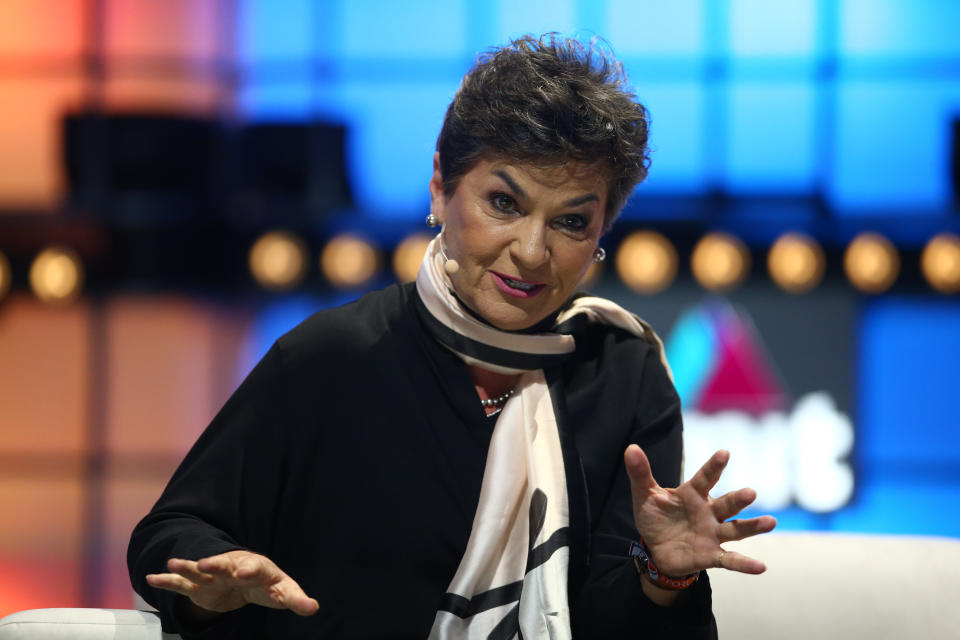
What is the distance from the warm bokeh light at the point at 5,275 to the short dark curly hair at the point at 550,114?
5485mm

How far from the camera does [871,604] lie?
1691 millimetres

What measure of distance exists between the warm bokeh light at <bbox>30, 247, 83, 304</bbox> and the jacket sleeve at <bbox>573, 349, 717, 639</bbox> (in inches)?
211

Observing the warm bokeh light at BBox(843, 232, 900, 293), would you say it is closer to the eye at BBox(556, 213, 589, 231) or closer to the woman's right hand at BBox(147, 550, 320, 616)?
the eye at BBox(556, 213, 589, 231)

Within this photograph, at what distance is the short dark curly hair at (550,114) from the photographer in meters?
1.50

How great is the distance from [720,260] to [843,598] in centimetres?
442

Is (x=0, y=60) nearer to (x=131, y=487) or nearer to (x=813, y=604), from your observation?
(x=131, y=487)

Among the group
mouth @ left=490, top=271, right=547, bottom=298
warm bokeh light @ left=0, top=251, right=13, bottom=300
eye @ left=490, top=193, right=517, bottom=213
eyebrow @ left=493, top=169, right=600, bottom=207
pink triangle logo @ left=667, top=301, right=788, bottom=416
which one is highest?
eyebrow @ left=493, top=169, right=600, bottom=207

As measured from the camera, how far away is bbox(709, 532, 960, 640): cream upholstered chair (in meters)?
1.68

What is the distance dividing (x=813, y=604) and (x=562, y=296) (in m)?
0.66

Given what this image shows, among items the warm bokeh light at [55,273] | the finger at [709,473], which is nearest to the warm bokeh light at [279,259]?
the warm bokeh light at [55,273]

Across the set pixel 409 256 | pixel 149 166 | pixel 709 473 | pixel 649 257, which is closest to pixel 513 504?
pixel 709 473

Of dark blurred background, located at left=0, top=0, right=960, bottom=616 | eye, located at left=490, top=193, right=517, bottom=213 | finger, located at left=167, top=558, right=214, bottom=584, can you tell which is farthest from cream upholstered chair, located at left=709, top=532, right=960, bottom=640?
dark blurred background, located at left=0, top=0, right=960, bottom=616

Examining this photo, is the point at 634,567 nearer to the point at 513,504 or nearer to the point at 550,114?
the point at 513,504

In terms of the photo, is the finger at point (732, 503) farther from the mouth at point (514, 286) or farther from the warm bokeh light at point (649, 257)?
the warm bokeh light at point (649, 257)
